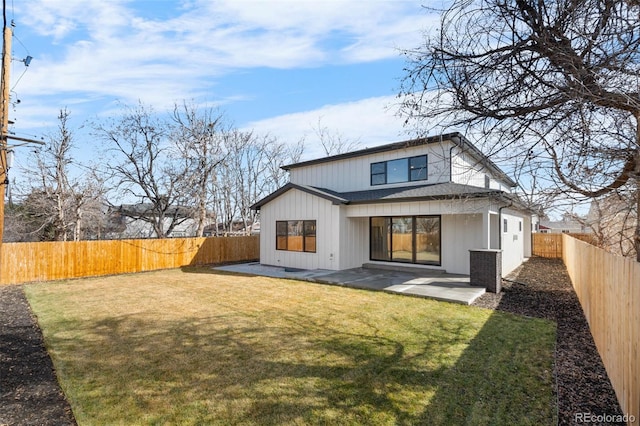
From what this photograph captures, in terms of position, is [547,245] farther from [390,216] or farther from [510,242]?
[390,216]

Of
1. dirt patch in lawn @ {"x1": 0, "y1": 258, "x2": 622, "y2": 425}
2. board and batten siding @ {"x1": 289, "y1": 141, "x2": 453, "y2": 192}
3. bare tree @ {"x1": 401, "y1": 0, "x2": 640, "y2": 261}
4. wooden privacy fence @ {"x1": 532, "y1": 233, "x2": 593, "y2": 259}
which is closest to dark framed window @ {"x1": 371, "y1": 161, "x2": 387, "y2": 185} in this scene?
board and batten siding @ {"x1": 289, "y1": 141, "x2": 453, "y2": 192}

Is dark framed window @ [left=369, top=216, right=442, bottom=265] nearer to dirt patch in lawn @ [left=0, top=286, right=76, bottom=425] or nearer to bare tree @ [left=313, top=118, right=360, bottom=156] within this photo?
dirt patch in lawn @ [left=0, top=286, right=76, bottom=425]

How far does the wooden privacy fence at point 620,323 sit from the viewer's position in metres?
2.85

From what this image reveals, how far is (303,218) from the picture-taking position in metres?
13.7

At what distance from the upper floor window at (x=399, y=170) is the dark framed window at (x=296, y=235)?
3.48m

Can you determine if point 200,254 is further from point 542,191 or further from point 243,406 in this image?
point 542,191

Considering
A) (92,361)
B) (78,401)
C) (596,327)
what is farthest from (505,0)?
(92,361)

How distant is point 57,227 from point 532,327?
66.9 feet

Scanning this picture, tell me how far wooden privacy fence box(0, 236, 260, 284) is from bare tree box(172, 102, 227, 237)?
4275 mm

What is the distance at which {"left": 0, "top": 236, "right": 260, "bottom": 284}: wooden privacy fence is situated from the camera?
11.2 meters

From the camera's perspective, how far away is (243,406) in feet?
11.1

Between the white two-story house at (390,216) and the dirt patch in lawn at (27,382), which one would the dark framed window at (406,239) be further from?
the dirt patch in lawn at (27,382)

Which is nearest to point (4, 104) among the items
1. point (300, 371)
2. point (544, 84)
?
point (300, 371)

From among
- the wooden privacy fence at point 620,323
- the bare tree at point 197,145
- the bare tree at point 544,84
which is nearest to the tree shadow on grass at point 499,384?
the wooden privacy fence at point 620,323
